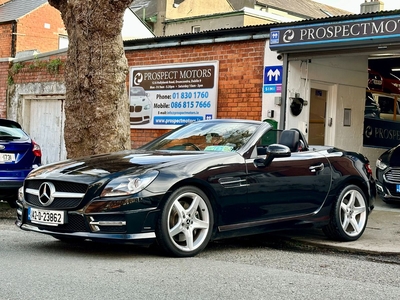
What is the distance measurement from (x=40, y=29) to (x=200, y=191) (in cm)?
2561

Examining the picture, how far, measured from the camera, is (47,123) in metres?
18.6

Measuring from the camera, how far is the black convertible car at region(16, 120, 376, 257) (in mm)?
6160

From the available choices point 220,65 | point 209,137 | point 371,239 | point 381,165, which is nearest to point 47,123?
point 220,65

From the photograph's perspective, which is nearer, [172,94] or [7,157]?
[7,157]

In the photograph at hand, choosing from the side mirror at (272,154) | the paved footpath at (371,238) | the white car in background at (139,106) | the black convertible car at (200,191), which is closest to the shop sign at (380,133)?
the white car in background at (139,106)

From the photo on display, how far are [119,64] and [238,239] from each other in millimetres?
4001

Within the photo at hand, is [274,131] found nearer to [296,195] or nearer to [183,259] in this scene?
[296,195]

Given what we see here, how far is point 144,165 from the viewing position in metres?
6.42

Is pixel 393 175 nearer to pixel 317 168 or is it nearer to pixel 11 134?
pixel 317 168

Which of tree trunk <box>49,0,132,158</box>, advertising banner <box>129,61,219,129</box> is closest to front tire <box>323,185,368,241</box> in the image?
tree trunk <box>49,0,132,158</box>

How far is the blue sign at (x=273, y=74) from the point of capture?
1293cm

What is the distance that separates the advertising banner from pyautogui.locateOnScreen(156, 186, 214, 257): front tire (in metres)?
7.52

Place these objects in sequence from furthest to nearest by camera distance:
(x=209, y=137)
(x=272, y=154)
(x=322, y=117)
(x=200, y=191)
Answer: (x=322, y=117), (x=209, y=137), (x=272, y=154), (x=200, y=191)

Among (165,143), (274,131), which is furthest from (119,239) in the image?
(274,131)
